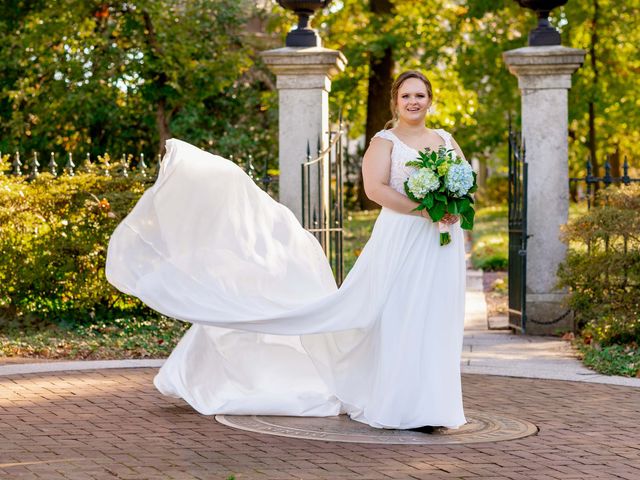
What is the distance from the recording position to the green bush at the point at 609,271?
10.7 m

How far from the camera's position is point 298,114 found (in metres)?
11.8

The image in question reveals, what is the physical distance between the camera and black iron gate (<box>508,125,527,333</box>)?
1182 centimetres

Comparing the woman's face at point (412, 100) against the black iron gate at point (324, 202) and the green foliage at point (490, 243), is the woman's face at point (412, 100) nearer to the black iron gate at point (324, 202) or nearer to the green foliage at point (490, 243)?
the black iron gate at point (324, 202)

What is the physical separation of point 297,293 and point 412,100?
1.51m

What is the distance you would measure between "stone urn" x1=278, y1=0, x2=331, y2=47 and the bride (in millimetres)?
4209

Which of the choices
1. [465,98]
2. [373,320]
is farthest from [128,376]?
[465,98]

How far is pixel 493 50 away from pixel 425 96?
18.2 meters

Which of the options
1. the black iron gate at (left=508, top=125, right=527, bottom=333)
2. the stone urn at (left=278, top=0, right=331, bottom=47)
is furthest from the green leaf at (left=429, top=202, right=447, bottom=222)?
the stone urn at (left=278, top=0, right=331, bottom=47)

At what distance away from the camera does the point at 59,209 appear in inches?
482

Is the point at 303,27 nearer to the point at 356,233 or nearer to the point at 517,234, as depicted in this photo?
the point at 517,234

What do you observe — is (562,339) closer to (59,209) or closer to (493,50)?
(59,209)

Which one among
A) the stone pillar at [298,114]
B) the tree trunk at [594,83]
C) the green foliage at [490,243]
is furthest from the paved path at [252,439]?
the tree trunk at [594,83]

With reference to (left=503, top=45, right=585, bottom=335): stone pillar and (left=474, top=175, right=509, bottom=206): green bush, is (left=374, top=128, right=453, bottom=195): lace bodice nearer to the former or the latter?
(left=503, top=45, right=585, bottom=335): stone pillar

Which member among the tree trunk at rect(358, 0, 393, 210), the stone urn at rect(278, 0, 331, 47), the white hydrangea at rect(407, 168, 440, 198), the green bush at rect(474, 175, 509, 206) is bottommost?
the white hydrangea at rect(407, 168, 440, 198)
